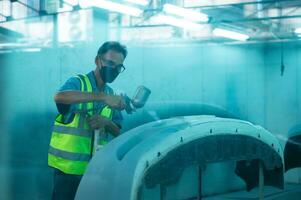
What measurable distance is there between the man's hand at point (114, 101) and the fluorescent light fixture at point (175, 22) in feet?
9.40

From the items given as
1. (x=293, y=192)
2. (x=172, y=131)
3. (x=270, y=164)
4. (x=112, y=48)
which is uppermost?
(x=112, y=48)

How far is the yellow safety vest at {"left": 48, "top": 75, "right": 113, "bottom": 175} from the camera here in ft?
12.4

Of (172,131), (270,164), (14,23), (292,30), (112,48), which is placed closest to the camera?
(172,131)

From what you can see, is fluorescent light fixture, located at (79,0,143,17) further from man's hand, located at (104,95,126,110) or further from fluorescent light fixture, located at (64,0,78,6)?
man's hand, located at (104,95,126,110)

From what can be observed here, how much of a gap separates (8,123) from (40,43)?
764mm

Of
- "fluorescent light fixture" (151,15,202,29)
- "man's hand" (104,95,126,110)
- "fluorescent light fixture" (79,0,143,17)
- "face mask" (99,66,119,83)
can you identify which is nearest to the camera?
"man's hand" (104,95,126,110)

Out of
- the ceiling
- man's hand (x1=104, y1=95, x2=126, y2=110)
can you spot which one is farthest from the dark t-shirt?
the ceiling

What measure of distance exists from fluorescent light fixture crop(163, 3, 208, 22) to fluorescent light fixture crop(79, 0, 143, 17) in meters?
0.58

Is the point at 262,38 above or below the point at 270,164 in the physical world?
above

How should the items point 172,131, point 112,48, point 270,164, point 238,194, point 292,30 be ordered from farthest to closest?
1. point 292,30
2. point 238,194
3. point 112,48
4. point 270,164
5. point 172,131

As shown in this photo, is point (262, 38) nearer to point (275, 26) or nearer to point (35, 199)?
point (275, 26)

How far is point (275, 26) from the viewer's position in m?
8.94

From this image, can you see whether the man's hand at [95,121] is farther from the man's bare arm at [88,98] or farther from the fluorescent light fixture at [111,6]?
the fluorescent light fixture at [111,6]

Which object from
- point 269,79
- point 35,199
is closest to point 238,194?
point 269,79
